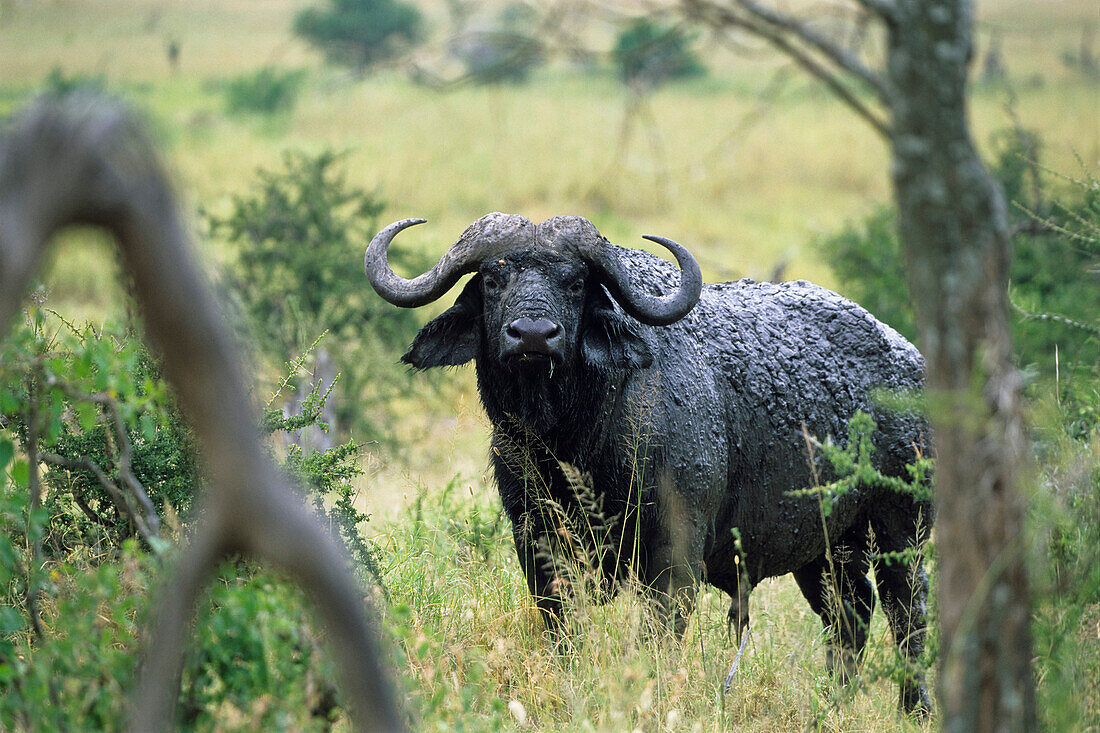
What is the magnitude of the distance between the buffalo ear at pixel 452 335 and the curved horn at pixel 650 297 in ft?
2.14

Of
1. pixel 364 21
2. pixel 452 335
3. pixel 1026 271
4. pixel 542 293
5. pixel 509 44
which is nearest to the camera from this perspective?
A: pixel 509 44

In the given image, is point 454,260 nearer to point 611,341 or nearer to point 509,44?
point 611,341

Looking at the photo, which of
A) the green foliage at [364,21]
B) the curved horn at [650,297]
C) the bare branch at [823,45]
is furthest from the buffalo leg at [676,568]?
the green foliage at [364,21]

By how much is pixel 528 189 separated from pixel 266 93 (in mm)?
10703

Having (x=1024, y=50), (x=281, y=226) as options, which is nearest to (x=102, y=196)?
(x=281, y=226)

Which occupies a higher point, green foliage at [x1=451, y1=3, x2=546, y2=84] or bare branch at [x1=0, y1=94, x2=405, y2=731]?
green foliage at [x1=451, y1=3, x2=546, y2=84]

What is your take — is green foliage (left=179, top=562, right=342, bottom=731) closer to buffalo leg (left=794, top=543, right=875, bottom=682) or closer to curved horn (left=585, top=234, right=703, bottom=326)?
curved horn (left=585, top=234, right=703, bottom=326)

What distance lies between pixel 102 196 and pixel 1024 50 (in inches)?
1042

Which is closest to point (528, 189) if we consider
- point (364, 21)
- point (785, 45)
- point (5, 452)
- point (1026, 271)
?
point (1026, 271)

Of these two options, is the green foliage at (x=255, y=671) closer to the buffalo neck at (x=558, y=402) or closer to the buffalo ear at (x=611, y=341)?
the buffalo neck at (x=558, y=402)

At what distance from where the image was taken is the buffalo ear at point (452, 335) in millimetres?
5074

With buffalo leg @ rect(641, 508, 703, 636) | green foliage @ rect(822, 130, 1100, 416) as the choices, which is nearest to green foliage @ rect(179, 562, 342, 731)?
buffalo leg @ rect(641, 508, 703, 636)

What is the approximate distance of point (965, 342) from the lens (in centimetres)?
242

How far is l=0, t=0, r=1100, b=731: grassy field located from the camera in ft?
12.8
